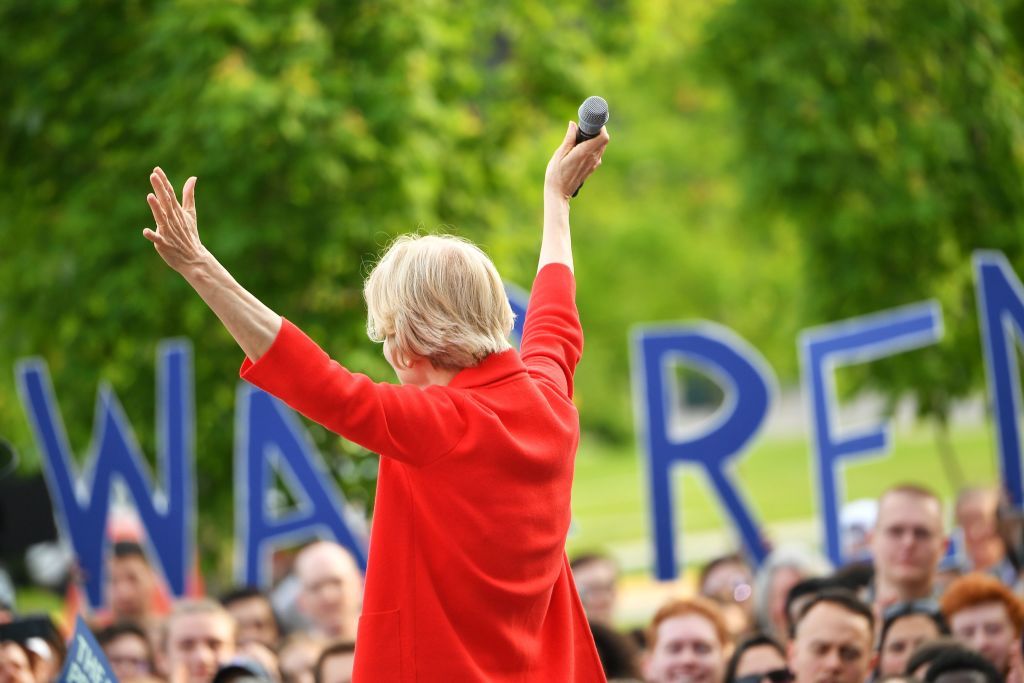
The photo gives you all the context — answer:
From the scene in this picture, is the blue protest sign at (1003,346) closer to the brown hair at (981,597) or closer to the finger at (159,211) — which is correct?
the brown hair at (981,597)

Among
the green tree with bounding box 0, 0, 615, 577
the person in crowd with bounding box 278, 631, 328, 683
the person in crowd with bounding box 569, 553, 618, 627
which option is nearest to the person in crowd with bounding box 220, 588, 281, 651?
the person in crowd with bounding box 278, 631, 328, 683

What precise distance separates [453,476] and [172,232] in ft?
2.14

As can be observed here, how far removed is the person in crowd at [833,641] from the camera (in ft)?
17.3

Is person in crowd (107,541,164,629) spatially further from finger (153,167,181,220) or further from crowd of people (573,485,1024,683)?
finger (153,167,181,220)

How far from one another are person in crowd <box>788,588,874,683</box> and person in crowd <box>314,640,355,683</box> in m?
1.52

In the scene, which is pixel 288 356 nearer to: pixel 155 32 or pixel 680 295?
pixel 155 32

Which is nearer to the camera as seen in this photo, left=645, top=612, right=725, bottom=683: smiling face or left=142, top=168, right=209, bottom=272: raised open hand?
left=142, top=168, right=209, bottom=272: raised open hand

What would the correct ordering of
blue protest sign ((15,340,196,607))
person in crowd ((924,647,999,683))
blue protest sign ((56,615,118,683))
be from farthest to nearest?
blue protest sign ((15,340,196,607))
person in crowd ((924,647,999,683))
blue protest sign ((56,615,118,683))

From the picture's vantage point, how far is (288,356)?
8.57 ft

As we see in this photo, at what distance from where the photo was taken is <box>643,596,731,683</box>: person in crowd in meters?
5.80

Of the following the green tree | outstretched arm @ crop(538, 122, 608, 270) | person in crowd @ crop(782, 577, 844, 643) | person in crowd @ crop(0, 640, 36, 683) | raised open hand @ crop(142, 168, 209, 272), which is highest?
the green tree

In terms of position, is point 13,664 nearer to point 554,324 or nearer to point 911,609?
point 554,324

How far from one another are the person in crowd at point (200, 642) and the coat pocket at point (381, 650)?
11.7 ft

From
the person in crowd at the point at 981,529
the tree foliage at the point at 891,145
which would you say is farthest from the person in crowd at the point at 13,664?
the tree foliage at the point at 891,145
